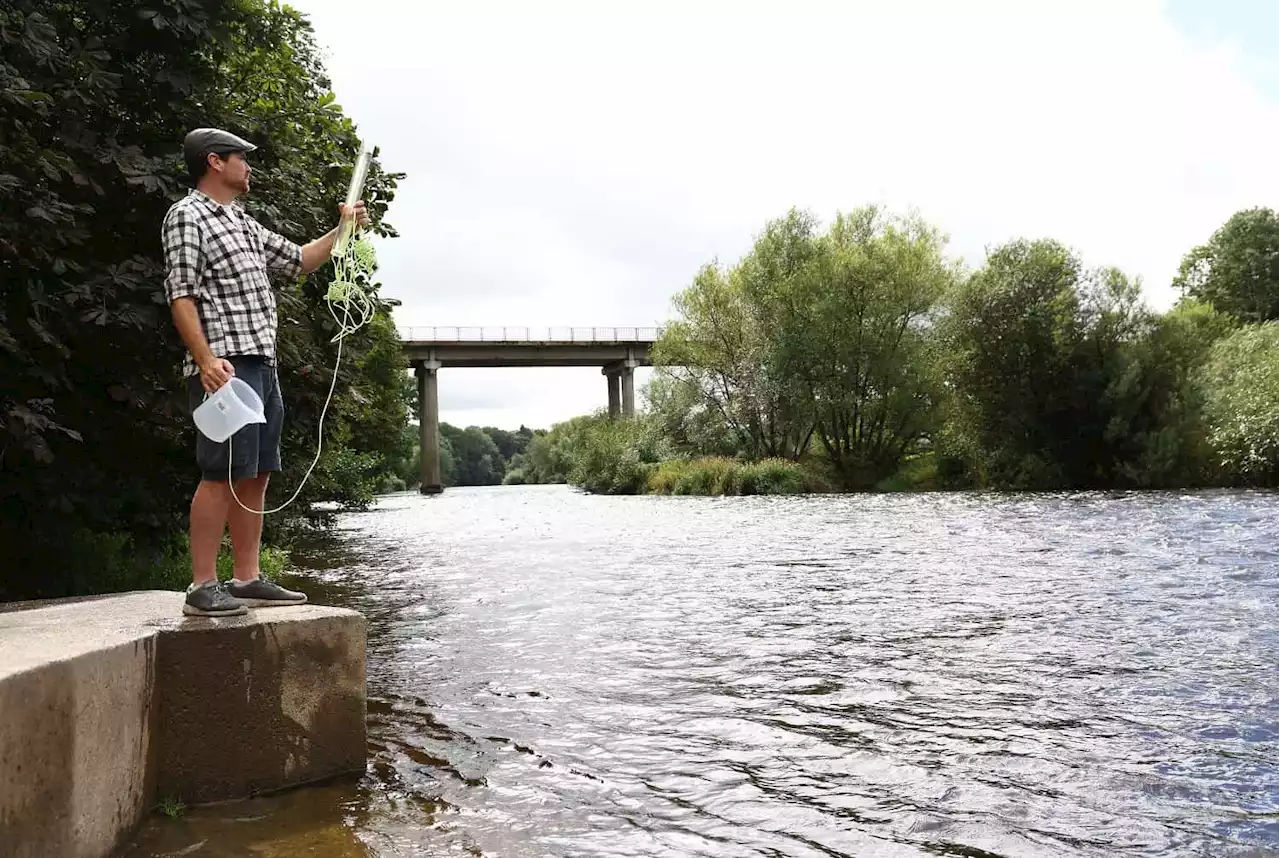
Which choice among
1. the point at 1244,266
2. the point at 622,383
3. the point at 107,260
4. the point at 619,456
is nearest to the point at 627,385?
the point at 622,383

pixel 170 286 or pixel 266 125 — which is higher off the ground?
pixel 266 125

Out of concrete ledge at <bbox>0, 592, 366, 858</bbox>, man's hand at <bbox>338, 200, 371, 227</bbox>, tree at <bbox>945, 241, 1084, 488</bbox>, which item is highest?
tree at <bbox>945, 241, 1084, 488</bbox>

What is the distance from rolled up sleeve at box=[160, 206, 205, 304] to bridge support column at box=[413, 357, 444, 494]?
225 feet

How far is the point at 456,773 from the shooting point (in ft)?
15.3

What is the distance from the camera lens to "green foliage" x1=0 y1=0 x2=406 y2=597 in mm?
6238

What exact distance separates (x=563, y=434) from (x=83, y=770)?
90.3 meters

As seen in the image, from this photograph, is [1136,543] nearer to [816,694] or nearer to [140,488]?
[816,694]

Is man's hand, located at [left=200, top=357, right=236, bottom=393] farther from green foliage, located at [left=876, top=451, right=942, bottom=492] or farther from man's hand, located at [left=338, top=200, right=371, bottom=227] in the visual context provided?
green foliage, located at [left=876, top=451, right=942, bottom=492]

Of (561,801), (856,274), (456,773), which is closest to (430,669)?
(456,773)

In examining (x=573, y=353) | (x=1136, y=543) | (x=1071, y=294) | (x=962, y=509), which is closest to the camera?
(x=1136, y=543)

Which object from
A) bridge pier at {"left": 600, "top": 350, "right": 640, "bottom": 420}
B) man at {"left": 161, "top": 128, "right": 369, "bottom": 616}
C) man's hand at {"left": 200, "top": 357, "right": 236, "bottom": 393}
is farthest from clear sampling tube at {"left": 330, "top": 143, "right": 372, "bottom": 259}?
bridge pier at {"left": 600, "top": 350, "right": 640, "bottom": 420}

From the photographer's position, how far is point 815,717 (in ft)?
17.8

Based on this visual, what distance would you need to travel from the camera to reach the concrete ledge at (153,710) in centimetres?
294

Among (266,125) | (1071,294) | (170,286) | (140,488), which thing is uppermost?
(1071,294)
